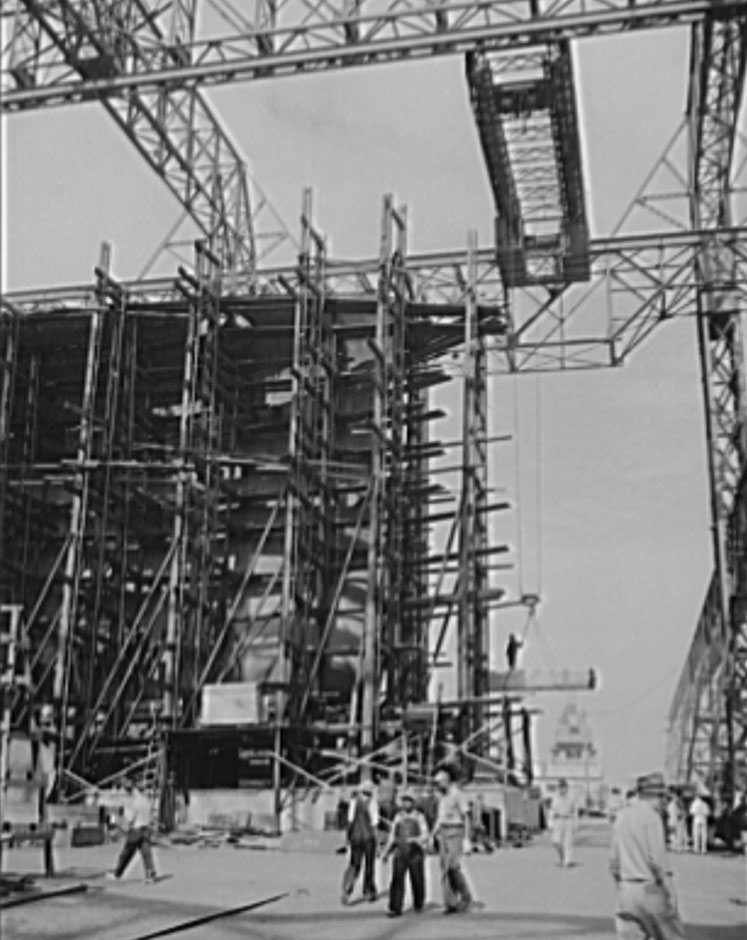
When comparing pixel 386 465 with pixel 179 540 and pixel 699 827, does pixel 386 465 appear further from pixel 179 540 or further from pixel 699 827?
pixel 699 827

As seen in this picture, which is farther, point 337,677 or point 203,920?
point 337,677

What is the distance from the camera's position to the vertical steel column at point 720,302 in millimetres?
23281

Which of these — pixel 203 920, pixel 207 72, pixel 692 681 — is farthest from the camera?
pixel 692 681

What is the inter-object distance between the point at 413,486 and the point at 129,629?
8.35m

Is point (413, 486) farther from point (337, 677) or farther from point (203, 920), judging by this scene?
point (203, 920)

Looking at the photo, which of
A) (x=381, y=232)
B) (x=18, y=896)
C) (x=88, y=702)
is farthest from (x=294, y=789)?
(x=18, y=896)

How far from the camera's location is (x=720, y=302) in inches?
1064

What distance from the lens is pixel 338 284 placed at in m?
34.0

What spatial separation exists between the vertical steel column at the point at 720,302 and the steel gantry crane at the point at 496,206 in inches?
1.9

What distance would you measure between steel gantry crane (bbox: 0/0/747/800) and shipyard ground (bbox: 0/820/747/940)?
7879 millimetres

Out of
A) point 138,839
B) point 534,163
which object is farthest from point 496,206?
point 138,839

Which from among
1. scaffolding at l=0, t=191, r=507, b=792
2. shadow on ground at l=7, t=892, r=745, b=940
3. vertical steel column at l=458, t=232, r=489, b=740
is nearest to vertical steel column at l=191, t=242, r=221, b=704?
scaffolding at l=0, t=191, r=507, b=792

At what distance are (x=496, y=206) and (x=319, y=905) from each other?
1914cm

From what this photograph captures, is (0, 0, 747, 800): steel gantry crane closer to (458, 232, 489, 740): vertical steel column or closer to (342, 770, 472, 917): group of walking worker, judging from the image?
(458, 232, 489, 740): vertical steel column
